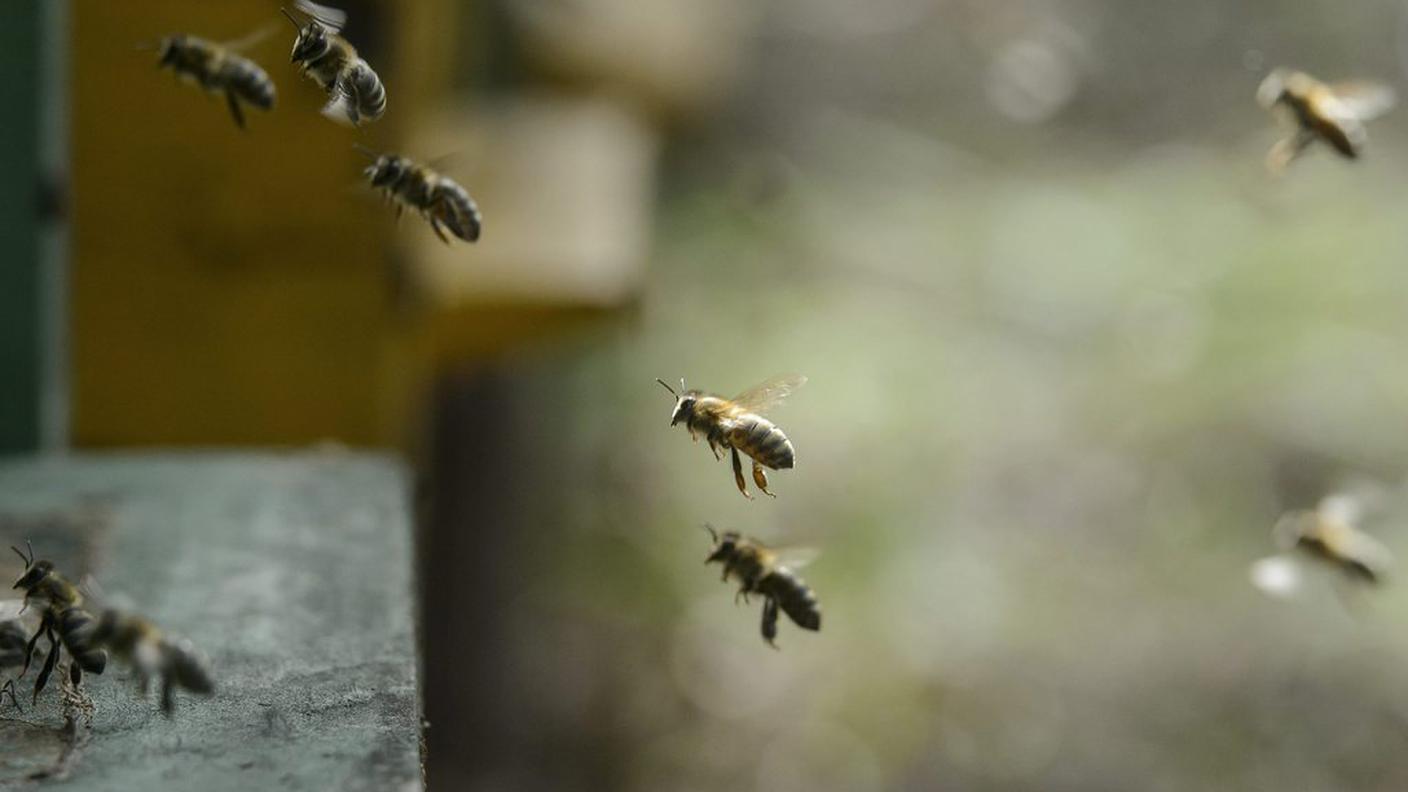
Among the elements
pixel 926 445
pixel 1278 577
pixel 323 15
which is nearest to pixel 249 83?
pixel 323 15

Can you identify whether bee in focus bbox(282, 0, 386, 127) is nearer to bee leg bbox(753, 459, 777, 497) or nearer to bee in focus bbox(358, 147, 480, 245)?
bee in focus bbox(358, 147, 480, 245)

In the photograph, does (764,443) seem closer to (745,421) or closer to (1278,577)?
(745,421)

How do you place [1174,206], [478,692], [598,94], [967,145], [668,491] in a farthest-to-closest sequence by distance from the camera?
[967,145], [1174,206], [668,491], [478,692], [598,94]

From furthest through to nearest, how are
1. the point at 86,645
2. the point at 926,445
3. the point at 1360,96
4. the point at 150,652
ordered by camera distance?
the point at 926,445 → the point at 1360,96 → the point at 86,645 → the point at 150,652

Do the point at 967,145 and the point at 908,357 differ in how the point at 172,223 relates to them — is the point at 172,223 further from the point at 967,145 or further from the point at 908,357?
the point at 967,145

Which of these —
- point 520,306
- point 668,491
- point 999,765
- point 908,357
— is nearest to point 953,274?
point 908,357
